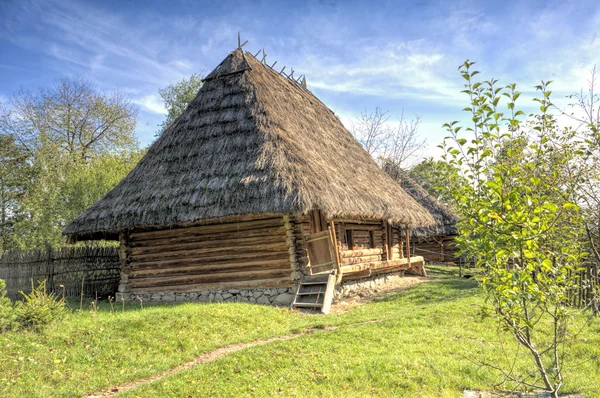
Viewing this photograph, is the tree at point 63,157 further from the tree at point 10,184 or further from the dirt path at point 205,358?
the dirt path at point 205,358

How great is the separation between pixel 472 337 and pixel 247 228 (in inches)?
236

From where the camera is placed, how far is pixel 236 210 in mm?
9797

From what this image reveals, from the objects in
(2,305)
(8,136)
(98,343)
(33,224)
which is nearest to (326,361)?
(98,343)

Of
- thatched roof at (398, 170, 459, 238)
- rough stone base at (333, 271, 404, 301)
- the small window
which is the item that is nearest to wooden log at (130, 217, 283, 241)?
rough stone base at (333, 271, 404, 301)

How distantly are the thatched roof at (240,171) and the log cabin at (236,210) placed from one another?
34mm

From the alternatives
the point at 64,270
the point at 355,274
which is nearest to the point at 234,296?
the point at 355,274

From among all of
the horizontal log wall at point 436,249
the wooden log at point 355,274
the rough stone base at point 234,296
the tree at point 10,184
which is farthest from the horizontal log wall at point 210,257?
the horizontal log wall at point 436,249

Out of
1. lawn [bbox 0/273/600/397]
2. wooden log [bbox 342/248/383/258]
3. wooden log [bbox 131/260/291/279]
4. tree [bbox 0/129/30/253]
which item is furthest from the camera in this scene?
tree [bbox 0/129/30/253]

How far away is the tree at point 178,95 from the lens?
28641 millimetres

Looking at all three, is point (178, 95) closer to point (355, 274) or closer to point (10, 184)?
point (10, 184)

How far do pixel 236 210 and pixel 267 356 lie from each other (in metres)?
4.45

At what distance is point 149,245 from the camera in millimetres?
11664

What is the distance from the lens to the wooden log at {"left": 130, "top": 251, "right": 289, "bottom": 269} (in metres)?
10.8

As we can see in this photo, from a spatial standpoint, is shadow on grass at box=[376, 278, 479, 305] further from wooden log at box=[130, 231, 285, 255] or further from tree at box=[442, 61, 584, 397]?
tree at box=[442, 61, 584, 397]
